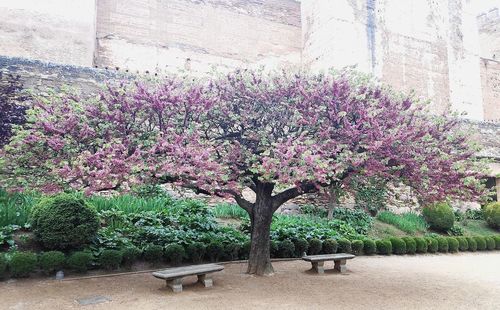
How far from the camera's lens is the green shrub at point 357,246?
30.6ft

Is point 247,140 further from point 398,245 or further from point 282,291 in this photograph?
point 398,245

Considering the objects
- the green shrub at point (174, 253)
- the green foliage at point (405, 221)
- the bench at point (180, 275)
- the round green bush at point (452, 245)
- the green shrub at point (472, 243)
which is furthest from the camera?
the green foliage at point (405, 221)

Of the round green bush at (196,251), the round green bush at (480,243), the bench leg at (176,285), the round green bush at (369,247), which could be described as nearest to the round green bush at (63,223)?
the round green bush at (196,251)

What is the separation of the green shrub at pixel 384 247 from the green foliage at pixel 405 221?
2685 mm

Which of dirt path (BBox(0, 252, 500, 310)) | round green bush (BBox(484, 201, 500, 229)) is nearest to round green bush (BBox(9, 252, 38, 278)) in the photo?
dirt path (BBox(0, 252, 500, 310))

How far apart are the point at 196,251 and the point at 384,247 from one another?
4.80m

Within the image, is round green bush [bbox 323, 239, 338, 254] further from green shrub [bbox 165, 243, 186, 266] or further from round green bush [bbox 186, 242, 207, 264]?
green shrub [bbox 165, 243, 186, 266]

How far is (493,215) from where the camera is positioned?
14.4 meters

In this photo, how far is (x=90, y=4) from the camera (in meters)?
14.6

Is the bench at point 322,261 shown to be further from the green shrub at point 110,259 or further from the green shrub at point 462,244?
the green shrub at point 462,244

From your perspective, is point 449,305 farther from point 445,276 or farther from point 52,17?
point 52,17

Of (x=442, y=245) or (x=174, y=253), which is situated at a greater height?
(x=174, y=253)

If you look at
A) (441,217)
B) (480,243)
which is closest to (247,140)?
(480,243)

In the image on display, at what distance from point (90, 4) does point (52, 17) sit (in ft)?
4.39
